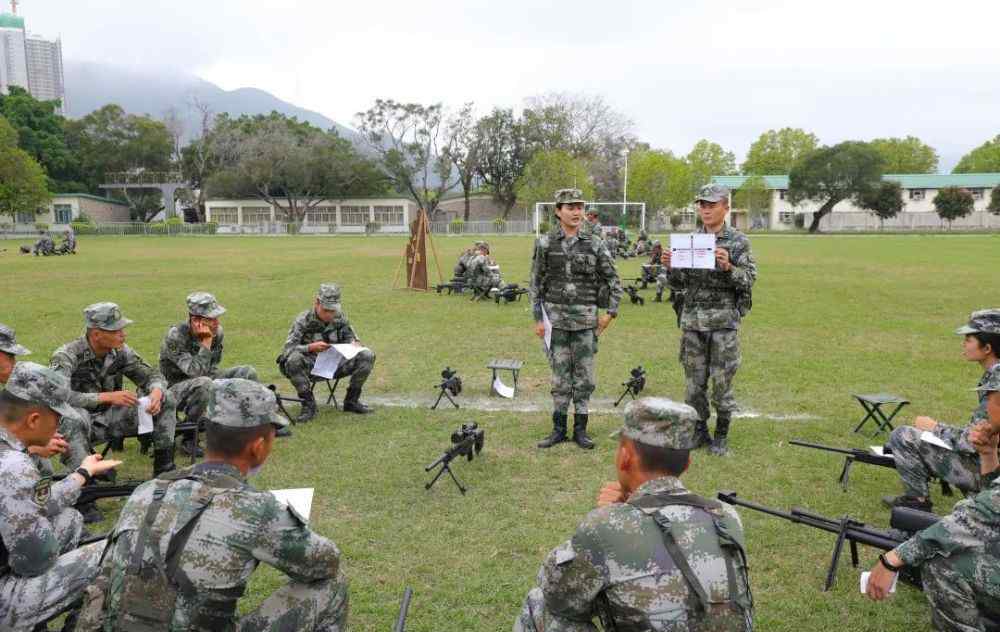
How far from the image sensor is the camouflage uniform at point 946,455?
449 centimetres

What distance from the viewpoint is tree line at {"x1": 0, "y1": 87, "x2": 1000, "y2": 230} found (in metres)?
67.4

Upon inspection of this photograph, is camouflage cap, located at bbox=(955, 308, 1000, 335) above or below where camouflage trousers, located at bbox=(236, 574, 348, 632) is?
above

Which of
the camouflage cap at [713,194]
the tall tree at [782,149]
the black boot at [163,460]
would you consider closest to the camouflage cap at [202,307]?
the black boot at [163,460]

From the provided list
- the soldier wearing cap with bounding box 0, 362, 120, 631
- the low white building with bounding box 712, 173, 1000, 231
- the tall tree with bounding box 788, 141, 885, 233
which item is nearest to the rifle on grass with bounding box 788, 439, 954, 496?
the soldier wearing cap with bounding box 0, 362, 120, 631

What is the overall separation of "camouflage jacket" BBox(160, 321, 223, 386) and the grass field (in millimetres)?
828

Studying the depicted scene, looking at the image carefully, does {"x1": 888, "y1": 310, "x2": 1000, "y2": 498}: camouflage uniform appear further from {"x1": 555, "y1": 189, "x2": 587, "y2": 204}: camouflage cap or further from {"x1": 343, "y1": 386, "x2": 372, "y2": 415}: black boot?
{"x1": 343, "y1": 386, "x2": 372, "y2": 415}: black boot

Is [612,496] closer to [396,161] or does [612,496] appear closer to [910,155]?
[396,161]

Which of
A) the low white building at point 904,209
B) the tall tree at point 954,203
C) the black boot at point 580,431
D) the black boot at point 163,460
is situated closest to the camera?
the black boot at point 163,460

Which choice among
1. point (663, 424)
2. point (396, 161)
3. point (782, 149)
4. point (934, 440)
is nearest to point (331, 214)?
point (396, 161)

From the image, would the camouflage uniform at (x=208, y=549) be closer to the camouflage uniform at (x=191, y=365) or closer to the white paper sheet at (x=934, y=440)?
the camouflage uniform at (x=191, y=365)

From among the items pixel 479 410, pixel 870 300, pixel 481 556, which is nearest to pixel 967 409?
pixel 479 410

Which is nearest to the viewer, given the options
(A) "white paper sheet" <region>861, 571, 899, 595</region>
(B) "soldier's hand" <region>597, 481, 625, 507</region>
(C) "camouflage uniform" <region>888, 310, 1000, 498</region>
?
(B) "soldier's hand" <region>597, 481, 625, 507</region>

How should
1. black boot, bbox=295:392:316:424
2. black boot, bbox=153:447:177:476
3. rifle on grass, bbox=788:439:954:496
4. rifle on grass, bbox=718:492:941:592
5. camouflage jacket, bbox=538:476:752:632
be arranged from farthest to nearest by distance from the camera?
black boot, bbox=295:392:316:424, black boot, bbox=153:447:177:476, rifle on grass, bbox=788:439:954:496, rifle on grass, bbox=718:492:941:592, camouflage jacket, bbox=538:476:752:632

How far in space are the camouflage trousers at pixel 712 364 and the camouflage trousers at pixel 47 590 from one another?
15.8 ft
